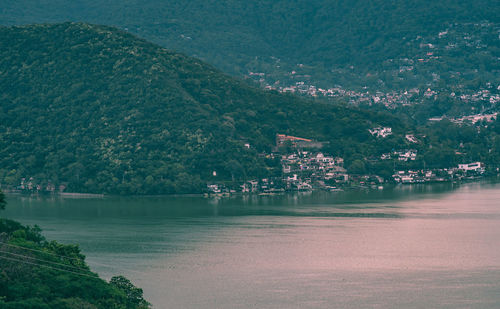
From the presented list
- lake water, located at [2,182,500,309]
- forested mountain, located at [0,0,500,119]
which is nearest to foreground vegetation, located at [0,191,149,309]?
lake water, located at [2,182,500,309]

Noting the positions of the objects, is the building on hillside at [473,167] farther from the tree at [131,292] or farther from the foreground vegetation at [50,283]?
the foreground vegetation at [50,283]

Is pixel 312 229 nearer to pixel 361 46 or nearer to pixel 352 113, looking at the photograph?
pixel 352 113

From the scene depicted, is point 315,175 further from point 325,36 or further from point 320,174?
point 325,36

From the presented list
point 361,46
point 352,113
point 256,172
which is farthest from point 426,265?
point 361,46

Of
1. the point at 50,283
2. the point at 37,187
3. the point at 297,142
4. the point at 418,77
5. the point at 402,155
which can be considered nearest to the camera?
the point at 50,283

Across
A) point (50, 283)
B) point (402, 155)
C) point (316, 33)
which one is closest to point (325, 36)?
point (316, 33)

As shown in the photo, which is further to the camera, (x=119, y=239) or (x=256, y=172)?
(x=256, y=172)
